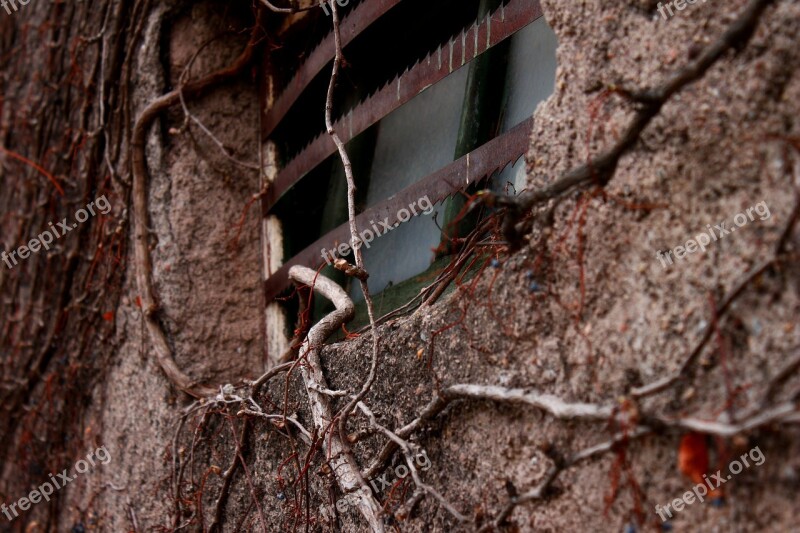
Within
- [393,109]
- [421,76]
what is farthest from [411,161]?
[421,76]

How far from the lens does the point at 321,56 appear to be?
2402 millimetres

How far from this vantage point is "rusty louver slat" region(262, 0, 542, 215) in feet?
5.85

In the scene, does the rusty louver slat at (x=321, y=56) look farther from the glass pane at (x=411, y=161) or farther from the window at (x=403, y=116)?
the glass pane at (x=411, y=161)

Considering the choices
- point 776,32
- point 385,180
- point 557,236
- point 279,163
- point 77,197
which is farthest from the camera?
point 77,197

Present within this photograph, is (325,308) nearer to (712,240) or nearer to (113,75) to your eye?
(113,75)

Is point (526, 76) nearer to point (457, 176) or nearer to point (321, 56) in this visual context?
point (457, 176)

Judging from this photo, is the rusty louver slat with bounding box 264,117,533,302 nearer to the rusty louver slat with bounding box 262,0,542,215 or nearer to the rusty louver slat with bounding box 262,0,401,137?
the rusty louver slat with bounding box 262,0,542,215

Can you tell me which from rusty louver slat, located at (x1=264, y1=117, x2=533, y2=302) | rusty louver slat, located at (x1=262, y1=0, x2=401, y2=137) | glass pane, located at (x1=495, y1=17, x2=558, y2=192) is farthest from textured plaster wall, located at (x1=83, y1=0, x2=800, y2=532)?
rusty louver slat, located at (x1=262, y1=0, x2=401, y2=137)

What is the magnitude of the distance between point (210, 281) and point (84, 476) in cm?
81

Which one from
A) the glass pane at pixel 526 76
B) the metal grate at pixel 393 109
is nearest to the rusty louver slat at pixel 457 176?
the metal grate at pixel 393 109

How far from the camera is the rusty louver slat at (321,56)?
218 cm

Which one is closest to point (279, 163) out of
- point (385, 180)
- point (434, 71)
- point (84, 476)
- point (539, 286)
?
point (385, 180)

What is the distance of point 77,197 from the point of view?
9.66ft

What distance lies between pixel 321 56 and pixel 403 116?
0.30m
